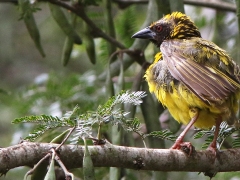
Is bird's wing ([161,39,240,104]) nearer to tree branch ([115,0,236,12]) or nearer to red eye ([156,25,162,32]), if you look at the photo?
red eye ([156,25,162,32])

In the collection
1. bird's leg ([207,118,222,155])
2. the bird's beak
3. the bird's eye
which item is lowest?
bird's leg ([207,118,222,155])

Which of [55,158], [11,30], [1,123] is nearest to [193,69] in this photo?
[55,158]

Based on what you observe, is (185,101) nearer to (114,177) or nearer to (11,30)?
(114,177)

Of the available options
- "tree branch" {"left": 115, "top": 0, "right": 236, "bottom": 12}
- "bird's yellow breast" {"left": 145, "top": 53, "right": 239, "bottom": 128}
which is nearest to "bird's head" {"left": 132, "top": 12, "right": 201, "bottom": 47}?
"bird's yellow breast" {"left": 145, "top": 53, "right": 239, "bottom": 128}

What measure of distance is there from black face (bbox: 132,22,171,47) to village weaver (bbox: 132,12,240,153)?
0.99ft

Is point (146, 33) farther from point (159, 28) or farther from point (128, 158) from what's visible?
point (128, 158)

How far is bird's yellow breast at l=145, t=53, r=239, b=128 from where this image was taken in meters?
3.74

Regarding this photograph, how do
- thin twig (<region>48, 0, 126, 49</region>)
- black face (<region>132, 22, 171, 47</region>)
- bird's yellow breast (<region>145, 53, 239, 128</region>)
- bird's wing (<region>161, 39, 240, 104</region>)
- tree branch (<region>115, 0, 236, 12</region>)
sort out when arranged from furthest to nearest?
tree branch (<region>115, 0, 236, 12</region>)
black face (<region>132, 22, 171, 47</region>)
thin twig (<region>48, 0, 126, 49</region>)
bird's yellow breast (<region>145, 53, 239, 128</region>)
bird's wing (<region>161, 39, 240, 104</region>)

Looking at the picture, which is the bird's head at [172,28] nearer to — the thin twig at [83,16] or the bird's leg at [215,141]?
the thin twig at [83,16]

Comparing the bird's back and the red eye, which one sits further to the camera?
the red eye

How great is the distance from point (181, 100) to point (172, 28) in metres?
1.05

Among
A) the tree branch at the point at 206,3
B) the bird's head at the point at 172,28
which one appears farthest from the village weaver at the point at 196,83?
the tree branch at the point at 206,3

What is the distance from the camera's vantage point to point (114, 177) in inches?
137

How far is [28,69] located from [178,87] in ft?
17.3
